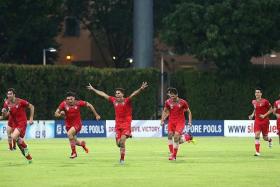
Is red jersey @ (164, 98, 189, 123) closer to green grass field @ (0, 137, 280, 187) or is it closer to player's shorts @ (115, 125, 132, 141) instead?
green grass field @ (0, 137, 280, 187)

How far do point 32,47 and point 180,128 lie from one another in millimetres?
46986

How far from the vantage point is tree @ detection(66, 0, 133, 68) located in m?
80.8

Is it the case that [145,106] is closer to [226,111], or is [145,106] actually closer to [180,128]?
[226,111]

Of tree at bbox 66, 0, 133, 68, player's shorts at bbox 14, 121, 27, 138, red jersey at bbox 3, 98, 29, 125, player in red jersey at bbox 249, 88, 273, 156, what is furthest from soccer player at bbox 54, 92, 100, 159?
tree at bbox 66, 0, 133, 68

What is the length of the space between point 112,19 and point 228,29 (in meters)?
20.3

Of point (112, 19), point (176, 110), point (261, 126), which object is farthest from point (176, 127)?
point (112, 19)

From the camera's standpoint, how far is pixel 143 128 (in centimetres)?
5578

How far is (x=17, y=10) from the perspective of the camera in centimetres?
6812

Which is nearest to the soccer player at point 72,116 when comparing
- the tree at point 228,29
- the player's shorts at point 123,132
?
the player's shorts at point 123,132

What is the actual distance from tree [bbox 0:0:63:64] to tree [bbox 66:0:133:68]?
11.0ft

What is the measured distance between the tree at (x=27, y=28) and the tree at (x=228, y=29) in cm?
983

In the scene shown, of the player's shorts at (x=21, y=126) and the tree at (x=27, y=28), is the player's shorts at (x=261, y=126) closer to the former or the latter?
the player's shorts at (x=21, y=126)

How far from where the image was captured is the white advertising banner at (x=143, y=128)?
182 ft

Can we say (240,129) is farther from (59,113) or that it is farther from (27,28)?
(59,113)
